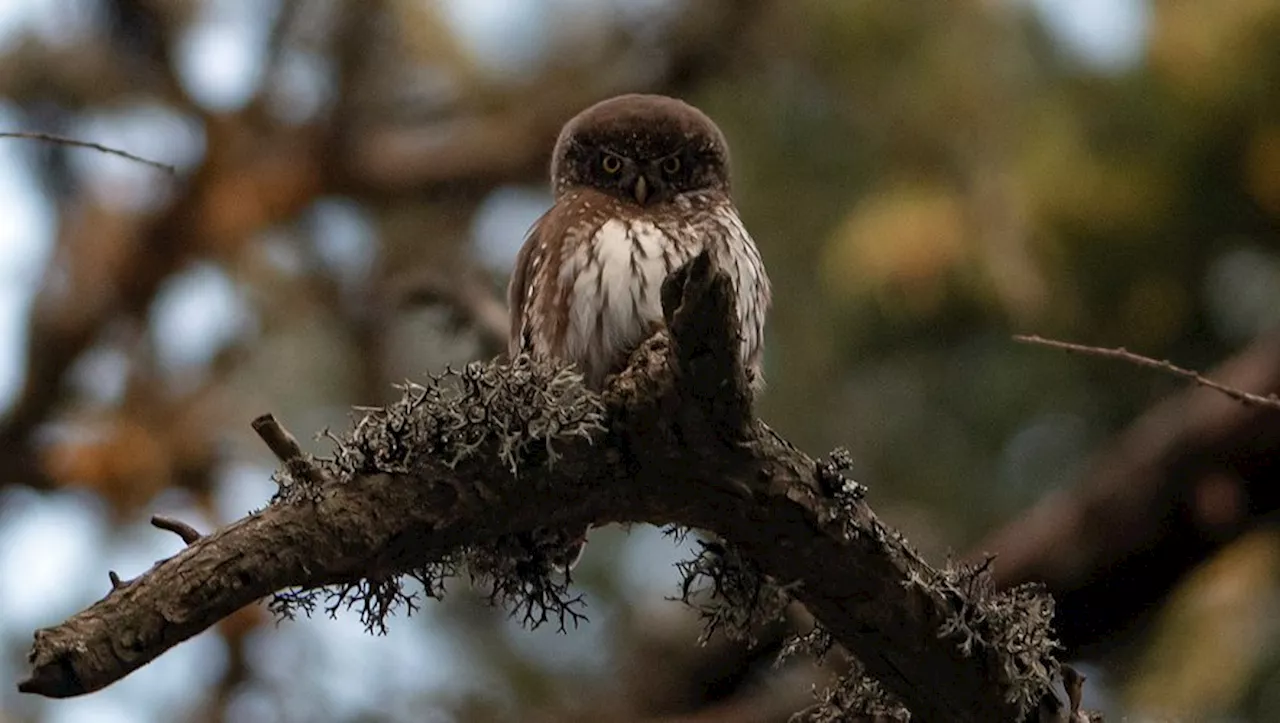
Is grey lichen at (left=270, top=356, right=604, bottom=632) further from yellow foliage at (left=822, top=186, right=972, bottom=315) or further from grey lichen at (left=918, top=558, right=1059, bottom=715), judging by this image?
yellow foliage at (left=822, top=186, right=972, bottom=315)

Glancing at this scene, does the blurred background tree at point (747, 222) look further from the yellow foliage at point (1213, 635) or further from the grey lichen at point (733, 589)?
the grey lichen at point (733, 589)

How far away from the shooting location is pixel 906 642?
2742 millimetres

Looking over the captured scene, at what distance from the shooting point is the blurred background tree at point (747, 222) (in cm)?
588

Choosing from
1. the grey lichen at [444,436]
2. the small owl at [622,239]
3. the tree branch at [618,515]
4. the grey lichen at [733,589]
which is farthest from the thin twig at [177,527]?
the grey lichen at [733,589]

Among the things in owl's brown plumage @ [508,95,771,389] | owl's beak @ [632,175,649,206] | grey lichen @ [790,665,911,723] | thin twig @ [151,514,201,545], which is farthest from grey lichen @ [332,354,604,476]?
owl's beak @ [632,175,649,206]

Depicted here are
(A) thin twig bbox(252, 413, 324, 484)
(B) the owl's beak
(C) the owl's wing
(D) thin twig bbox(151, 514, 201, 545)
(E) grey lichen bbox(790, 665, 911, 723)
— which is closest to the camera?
(D) thin twig bbox(151, 514, 201, 545)

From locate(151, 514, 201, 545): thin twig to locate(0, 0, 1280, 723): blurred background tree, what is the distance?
282cm

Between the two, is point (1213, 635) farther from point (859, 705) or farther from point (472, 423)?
point (472, 423)

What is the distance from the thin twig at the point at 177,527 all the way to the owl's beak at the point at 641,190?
5.37ft

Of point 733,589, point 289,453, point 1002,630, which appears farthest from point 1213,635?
point 289,453

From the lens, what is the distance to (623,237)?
136 inches

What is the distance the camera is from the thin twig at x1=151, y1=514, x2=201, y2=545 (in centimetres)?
229

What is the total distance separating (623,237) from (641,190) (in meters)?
0.32

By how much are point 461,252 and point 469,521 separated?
4.08 m
